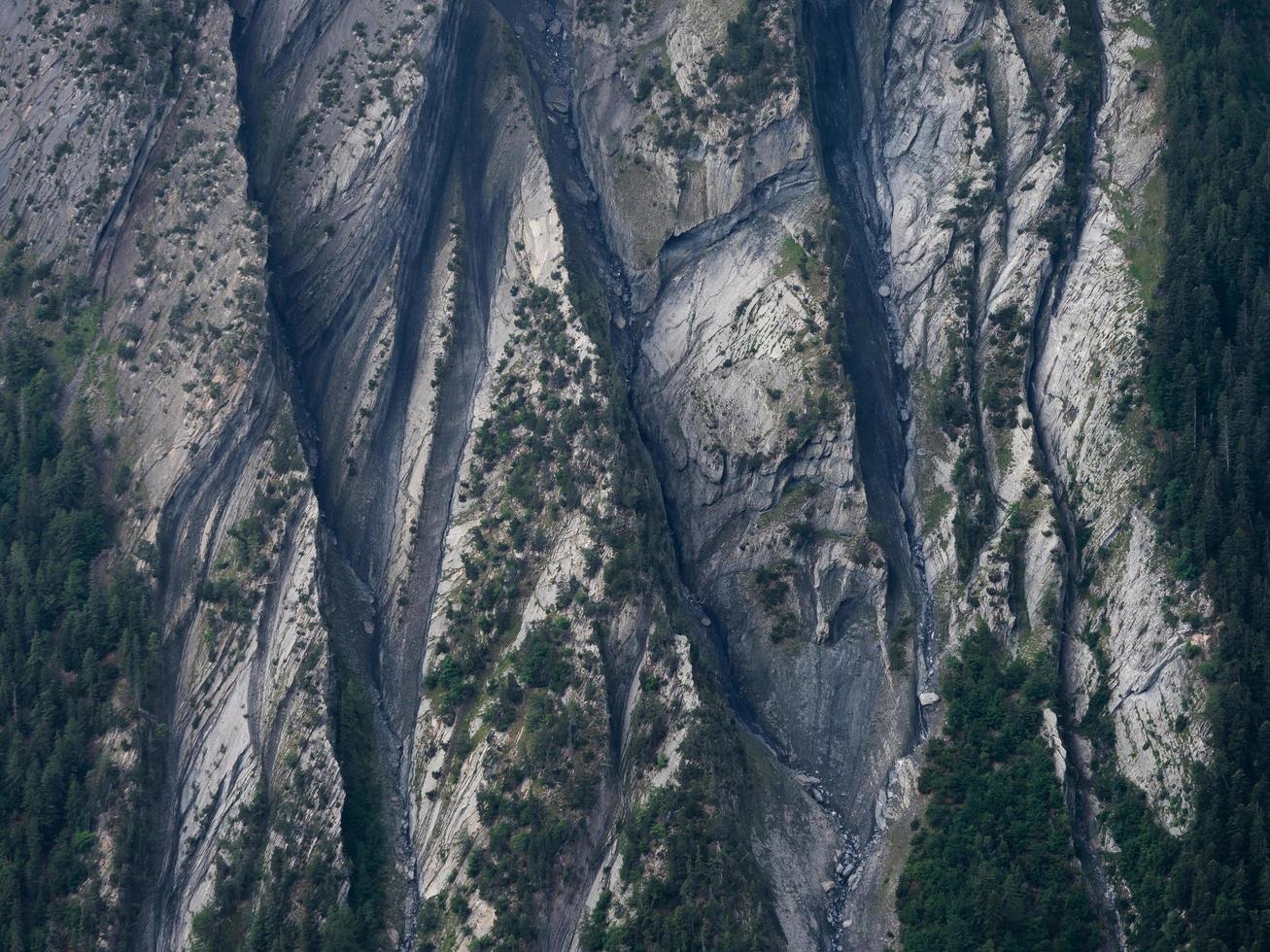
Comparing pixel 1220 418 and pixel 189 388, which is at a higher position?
pixel 189 388

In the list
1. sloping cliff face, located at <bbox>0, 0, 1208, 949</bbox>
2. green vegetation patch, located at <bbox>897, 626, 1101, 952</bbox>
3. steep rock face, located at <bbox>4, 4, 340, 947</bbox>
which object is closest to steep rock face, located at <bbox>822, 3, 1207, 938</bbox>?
sloping cliff face, located at <bbox>0, 0, 1208, 949</bbox>

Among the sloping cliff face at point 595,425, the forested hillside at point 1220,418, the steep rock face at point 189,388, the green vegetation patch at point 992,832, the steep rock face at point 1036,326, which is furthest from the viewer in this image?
the steep rock face at point 189,388

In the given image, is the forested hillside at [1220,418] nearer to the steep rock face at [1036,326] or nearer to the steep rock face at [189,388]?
the steep rock face at [1036,326]

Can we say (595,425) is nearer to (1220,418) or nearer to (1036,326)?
(1036,326)

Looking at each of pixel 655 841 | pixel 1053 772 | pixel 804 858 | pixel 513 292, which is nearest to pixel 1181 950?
pixel 1053 772

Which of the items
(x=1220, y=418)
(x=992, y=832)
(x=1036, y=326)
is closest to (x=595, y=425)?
(x=1036, y=326)

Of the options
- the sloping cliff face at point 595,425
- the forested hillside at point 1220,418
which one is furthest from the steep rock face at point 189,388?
the forested hillside at point 1220,418

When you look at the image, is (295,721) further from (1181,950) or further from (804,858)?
(1181,950)

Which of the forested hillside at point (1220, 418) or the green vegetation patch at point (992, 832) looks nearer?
the forested hillside at point (1220, 418)

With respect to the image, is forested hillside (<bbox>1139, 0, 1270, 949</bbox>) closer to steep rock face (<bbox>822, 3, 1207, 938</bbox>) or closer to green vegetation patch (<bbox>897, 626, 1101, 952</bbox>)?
steep rock face (<bbox>822, 3, 1207, 938</bbox>)
